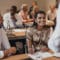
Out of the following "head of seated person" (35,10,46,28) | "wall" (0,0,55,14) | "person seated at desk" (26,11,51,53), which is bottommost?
"person seated at desk" (26,11,51,53)

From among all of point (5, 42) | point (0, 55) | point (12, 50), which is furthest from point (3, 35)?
point (0, 55)

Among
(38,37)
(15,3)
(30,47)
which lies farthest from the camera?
(15,3)

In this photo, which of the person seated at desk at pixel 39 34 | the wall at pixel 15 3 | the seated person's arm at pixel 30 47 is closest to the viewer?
the seated person's arm at pixel 30 47

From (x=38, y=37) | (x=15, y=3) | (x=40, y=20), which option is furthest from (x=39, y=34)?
(x=15, y=3)

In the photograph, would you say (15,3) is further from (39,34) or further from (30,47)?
(30,47)

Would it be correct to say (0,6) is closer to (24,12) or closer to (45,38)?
(24,12)

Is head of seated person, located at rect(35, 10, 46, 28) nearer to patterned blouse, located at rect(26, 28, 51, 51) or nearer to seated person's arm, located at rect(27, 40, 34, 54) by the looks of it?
patterned blouse, located at rect(26, 28, 51, 51)

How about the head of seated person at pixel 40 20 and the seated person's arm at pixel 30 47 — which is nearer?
the seated person's arm at pixel 30 47

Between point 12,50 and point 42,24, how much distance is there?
568 millimetres

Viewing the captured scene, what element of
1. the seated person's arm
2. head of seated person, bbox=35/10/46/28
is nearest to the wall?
head of seated person, bbox=35/10/46/28

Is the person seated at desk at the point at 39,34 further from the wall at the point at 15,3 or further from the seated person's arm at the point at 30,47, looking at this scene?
the wall at the point at 15,3

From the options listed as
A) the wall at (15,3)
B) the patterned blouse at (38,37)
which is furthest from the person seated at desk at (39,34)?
the wall at (15,3)

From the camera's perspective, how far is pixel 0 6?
6309mm

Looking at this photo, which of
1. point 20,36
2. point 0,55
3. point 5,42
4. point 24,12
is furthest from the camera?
point 24,12
